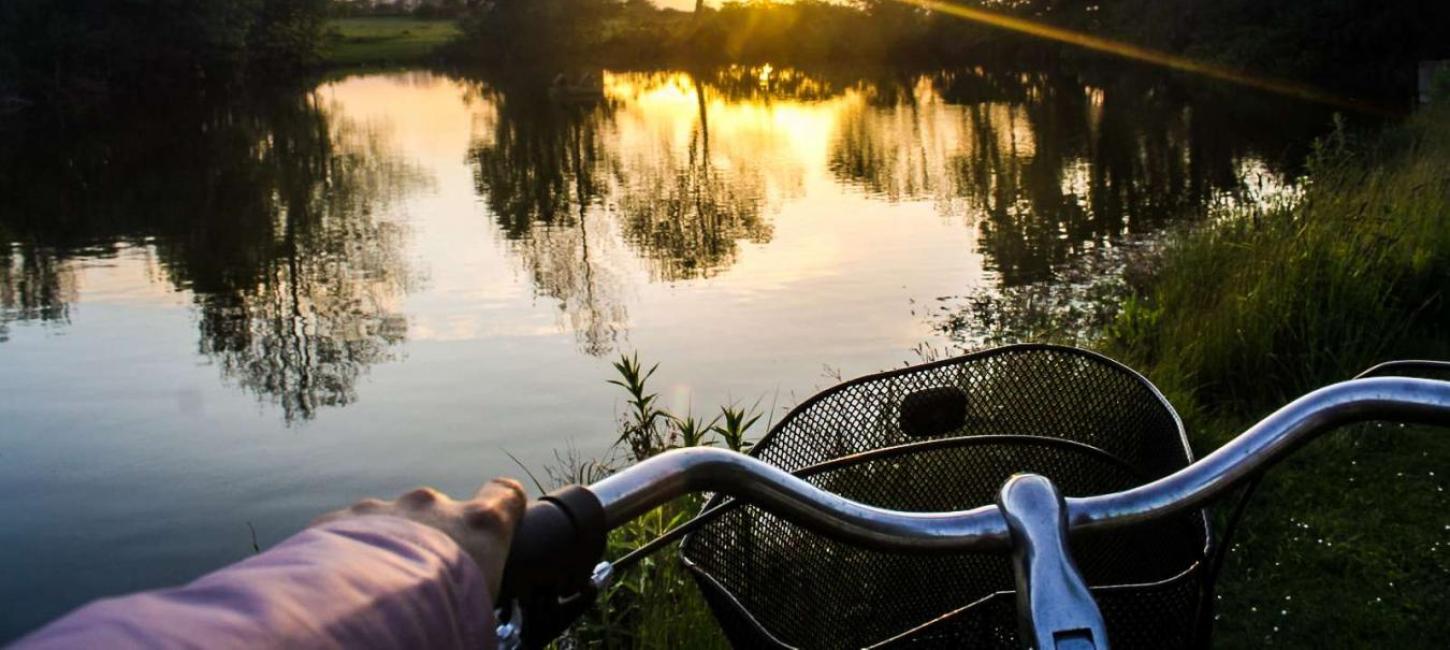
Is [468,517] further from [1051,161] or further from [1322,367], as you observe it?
[1051,161]

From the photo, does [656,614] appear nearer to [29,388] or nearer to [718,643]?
[718,643]

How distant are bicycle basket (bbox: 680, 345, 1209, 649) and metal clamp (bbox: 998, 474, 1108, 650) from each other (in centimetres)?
31

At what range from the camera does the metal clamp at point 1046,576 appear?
114 centimetres


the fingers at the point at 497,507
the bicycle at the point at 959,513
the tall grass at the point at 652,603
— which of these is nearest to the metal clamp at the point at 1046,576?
the bicycle at the point at 959,513

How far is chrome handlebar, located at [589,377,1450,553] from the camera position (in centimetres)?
118

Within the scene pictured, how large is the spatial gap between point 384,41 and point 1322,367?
93.3 meters

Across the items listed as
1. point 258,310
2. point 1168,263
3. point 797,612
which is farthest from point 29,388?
point 797,612

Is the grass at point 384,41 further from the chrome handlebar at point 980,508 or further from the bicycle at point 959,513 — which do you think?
the chrome handlebar at point 980,508

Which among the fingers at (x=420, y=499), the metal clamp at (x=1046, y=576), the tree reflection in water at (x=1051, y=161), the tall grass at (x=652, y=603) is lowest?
the tree reflection in water at (x=1051, y=161)

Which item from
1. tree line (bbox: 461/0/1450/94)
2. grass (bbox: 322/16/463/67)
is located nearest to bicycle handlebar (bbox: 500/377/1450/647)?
tree line (bbox: 461/0/1450/94)

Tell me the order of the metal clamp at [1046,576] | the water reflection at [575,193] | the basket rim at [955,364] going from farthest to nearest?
the water reflection at [575,193]
the basket rim at [955,364]
the metal clamp at [1046,576]

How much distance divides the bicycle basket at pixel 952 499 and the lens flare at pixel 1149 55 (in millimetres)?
29278

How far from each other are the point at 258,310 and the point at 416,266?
2.51 m

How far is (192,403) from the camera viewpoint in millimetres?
11039
